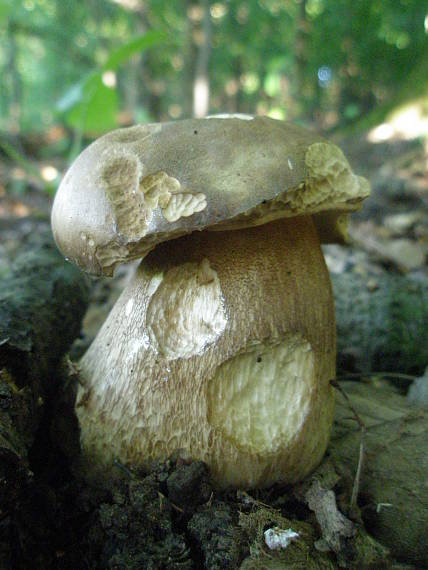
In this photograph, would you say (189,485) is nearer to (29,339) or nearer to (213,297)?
(213,297)

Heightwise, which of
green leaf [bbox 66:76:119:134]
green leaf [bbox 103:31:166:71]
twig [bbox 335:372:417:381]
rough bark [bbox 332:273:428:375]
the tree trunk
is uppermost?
the tree trunk

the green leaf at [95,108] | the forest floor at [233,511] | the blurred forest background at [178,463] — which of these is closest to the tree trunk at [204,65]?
the blurred forest background at [178,463]

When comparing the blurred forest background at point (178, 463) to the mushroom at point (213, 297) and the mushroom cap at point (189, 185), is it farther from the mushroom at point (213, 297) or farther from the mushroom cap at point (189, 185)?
the mushroom cap at point (189, 185)

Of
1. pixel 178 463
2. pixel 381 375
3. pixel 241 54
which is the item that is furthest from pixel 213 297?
pixel 241 54

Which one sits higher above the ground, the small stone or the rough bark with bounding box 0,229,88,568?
the rough bark with bounding box 0,229,88,568

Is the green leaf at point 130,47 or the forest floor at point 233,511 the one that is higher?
the green leaf at point 130,47

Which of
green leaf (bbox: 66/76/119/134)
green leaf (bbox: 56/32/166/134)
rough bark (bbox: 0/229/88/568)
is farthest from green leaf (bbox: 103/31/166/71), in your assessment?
rough bark (bbox: 0/229/88/568)

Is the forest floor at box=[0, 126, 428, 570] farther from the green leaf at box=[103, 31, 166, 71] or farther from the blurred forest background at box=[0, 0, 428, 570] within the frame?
the green leaf at box=[103, 31, 166, 71]

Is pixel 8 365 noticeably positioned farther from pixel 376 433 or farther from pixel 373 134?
pixel 373 134
